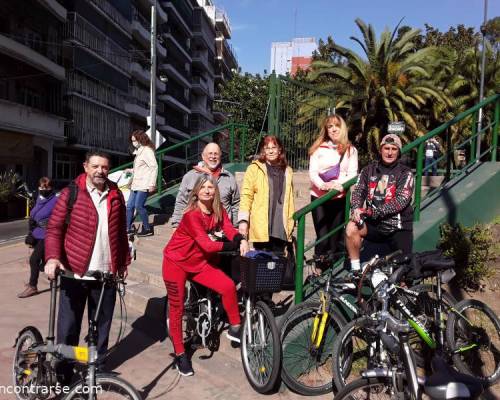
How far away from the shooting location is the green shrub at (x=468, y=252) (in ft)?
16.3

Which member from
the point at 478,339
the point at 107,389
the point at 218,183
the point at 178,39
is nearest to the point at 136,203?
the point at 218,183

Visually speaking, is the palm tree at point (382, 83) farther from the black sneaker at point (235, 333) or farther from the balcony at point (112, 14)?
the balcony at point (112, 14)

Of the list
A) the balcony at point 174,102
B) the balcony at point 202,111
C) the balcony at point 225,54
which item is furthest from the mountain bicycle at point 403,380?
the balcony at point 225,54

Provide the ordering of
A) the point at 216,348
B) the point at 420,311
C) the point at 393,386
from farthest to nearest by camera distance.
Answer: the point at 216,348, the point at 420,311, the point at 393,386

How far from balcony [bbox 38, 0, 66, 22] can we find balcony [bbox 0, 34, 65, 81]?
6.30 ft

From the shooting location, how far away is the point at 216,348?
4691mm

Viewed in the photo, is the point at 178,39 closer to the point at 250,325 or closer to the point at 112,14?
the point at 112,14

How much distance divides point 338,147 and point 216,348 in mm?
2317

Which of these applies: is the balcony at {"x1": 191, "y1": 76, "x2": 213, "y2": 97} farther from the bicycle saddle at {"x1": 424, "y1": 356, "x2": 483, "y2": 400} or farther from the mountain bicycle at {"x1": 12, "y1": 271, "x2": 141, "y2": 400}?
the bicycle saddle at {"x1": 424, "y1": 356, "x2": 483, "y2": 400}

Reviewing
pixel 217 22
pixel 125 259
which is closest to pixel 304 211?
pixel 125 259

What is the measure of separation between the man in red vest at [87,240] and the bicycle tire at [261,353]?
1131 mm

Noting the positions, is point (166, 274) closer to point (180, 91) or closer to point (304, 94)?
point (304, 94)

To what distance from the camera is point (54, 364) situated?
3402 millimetres

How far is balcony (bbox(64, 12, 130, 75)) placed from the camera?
28500mm
